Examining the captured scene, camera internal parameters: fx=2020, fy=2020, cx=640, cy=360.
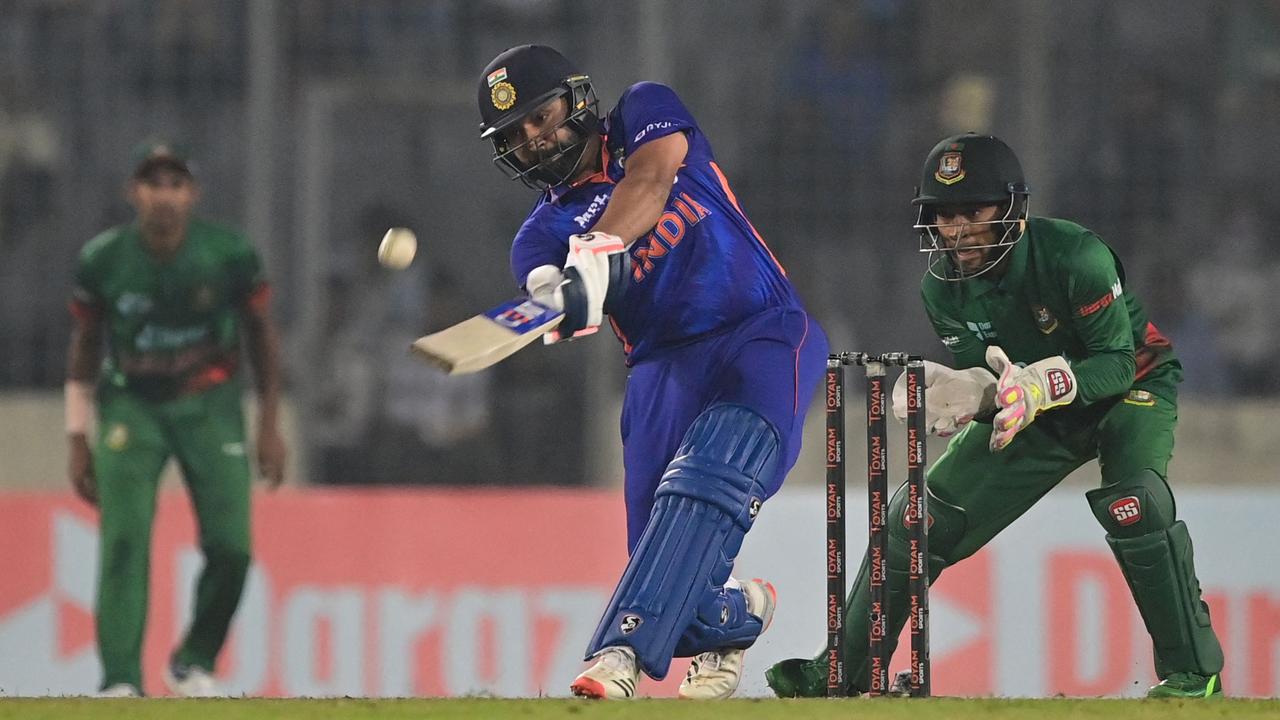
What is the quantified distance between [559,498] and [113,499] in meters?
1.96

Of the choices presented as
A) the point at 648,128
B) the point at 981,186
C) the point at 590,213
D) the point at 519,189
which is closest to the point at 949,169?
the point at 981,186

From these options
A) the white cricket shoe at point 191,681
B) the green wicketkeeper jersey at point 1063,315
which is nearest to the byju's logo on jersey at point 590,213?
the green wicketkeeper jersey at point 1063,315

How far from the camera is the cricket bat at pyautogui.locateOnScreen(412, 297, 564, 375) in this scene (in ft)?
14.0

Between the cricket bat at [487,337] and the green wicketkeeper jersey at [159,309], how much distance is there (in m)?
4.60

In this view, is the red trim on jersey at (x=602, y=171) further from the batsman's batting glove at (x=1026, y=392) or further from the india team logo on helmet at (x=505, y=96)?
the batsman's batting glove at (x=1026, y=392)

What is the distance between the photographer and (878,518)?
504cm

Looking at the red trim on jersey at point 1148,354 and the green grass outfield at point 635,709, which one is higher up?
the red trim on jersey at point 1148,354

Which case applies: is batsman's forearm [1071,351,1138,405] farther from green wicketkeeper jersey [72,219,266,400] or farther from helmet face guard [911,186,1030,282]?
green wicketkeeper jersey [72,219,266,400]

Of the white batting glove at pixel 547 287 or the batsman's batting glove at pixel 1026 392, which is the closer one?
the white batting glove at pixel 547 287

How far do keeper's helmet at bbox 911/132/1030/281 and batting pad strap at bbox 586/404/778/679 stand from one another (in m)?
0.85

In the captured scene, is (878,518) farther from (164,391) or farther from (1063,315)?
(164,391)

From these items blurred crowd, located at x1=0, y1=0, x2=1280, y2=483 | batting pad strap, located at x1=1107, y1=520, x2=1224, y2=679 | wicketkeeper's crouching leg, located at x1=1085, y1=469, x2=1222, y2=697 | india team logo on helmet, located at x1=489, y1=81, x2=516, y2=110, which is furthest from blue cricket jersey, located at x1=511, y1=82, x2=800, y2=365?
blurred crowd, located at x1=0, y1=0, x2=1280, y2=483

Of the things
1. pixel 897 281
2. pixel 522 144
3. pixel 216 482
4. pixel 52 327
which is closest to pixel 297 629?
Answer: pixel 216 482

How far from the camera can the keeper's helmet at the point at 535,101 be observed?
5.14 meters
